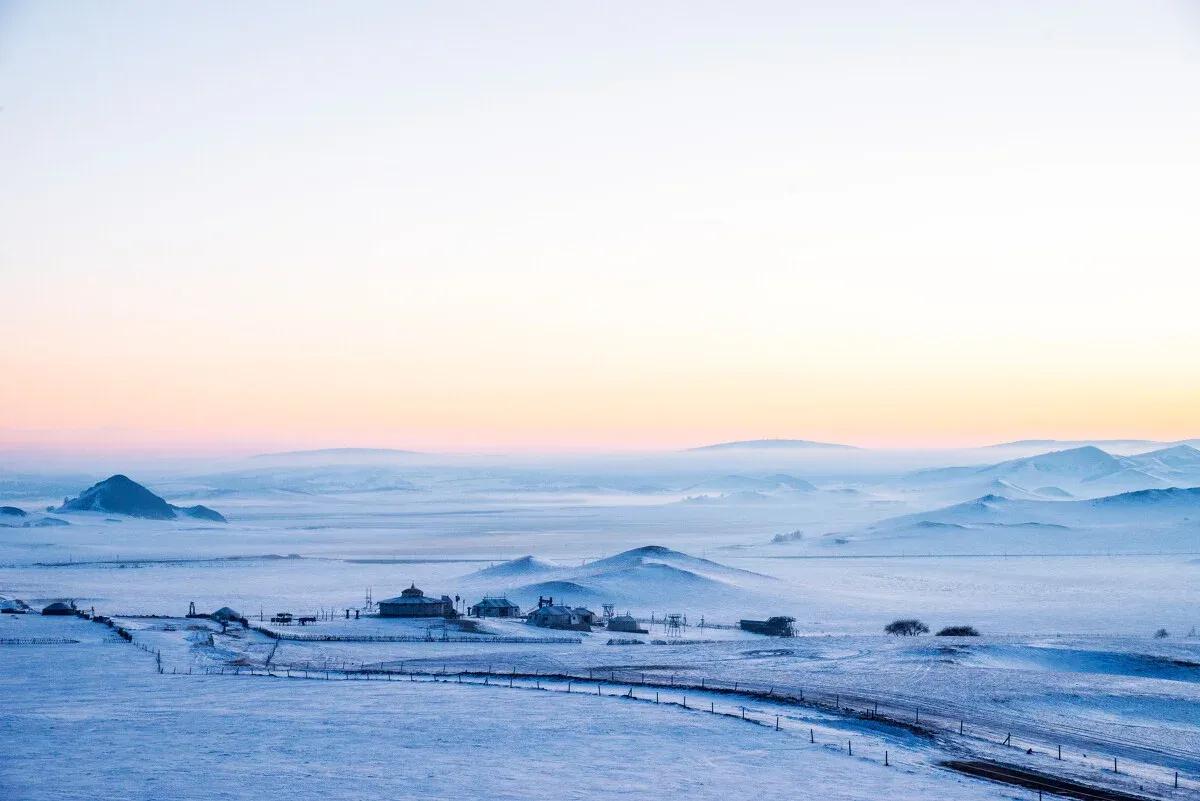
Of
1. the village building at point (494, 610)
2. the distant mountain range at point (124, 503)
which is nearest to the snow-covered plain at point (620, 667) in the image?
the village building at point (494, 610)

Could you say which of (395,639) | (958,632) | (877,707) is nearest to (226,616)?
(395,639)

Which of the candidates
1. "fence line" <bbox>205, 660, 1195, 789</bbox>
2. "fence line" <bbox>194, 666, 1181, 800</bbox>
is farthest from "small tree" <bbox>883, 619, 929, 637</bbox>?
"fence line" <bbox>194, 666, 1181, 800</bbox>

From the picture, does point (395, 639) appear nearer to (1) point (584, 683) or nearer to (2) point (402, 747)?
(1) point (584, 683)

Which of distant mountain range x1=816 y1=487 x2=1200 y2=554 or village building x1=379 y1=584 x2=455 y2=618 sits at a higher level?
distant mountain range x1=816 y1=487 x2=1200 y2=554

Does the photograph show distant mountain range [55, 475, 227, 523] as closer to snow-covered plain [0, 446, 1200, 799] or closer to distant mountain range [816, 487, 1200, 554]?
snow-covered plain [0, 446, 1200, 799]

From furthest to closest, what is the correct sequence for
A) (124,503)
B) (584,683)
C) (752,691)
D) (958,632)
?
(124,503) < (958,632) < (584,683) < (752,691)
